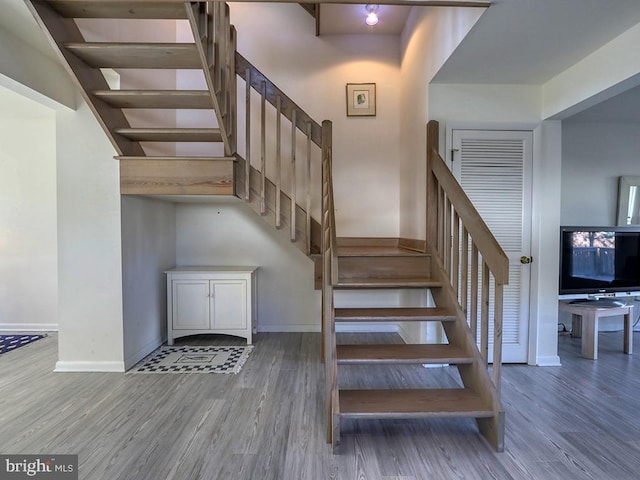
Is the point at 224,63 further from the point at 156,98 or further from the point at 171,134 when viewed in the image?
the point at 171,134

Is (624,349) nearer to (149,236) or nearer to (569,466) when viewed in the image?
(569,466)

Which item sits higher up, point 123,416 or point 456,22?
point 456,22

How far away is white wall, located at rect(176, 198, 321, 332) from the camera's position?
12.6 feet

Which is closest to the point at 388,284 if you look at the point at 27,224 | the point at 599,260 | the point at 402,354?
the point at 402,354

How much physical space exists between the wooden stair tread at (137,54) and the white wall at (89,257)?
66 cm

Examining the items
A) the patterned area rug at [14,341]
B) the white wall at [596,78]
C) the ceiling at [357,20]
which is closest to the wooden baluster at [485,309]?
the white wall at [596,78]

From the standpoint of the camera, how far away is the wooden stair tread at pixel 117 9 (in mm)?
1916

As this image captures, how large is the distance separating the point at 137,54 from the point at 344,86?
2309mm

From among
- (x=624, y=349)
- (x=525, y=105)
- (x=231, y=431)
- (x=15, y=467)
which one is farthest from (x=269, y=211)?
(x=624, y=349)

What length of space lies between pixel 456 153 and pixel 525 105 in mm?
733

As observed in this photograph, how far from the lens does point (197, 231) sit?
384 cm

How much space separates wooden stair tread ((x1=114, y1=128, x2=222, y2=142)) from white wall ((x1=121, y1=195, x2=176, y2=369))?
0.54 m

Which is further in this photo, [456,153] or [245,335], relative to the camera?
[245,335]

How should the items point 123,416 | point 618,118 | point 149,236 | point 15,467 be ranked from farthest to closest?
point 618,118
point 149,236
point 123,416
point 15,467
